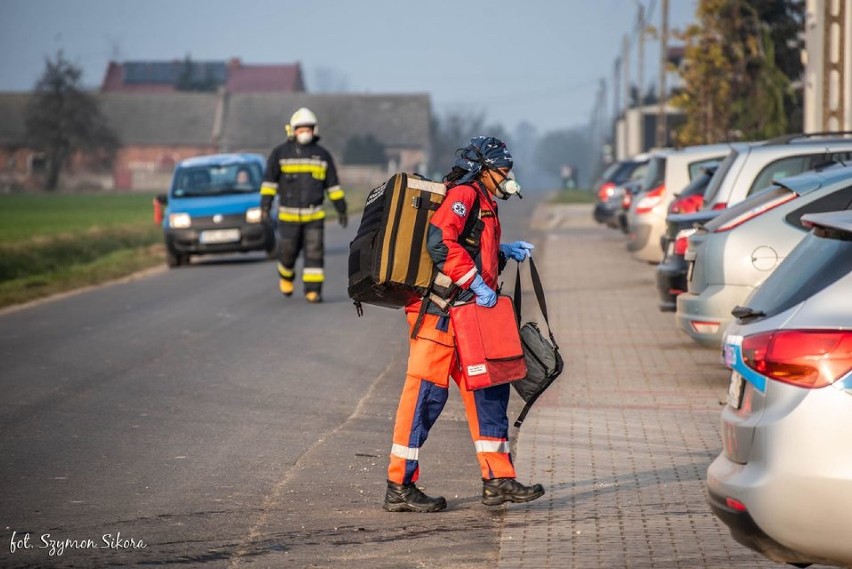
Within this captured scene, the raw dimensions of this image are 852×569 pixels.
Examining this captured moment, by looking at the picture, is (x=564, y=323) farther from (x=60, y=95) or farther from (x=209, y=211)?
(x=60, y=95)

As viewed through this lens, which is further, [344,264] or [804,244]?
[344,264]

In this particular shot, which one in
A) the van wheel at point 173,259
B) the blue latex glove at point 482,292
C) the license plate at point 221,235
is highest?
the blue latex glove at point 482,292

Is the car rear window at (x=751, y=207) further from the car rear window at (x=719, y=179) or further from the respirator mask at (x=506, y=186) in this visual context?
the respirator mask at (x=506, y=186)

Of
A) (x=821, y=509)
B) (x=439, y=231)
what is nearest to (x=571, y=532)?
(x=439, y=231)

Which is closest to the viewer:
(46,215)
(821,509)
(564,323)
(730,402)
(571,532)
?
(821,509)

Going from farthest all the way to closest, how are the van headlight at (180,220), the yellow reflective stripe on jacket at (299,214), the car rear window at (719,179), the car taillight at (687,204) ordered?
the van headlight at (180,220)
the yellow reflective stripe on jacket at (299,214)
the car taillight at (687,204)
the car rear window at (719,179)

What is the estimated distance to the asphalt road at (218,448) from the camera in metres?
6.38

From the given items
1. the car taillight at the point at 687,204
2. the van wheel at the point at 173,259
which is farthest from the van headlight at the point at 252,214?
the car taillight at the point at 687,204

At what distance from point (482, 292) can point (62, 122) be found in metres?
96.5

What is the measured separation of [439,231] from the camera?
22.0 feet

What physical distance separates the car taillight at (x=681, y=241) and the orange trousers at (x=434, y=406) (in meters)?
5.72

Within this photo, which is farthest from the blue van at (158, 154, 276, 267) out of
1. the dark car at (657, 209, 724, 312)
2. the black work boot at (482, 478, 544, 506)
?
the black work boot at (482, 478, 544, 506)

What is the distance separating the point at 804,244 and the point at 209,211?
1917 cm

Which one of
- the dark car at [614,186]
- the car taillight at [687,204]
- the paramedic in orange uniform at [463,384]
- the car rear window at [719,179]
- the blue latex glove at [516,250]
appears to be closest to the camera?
the paramedic in orange uniform at [463,384]
